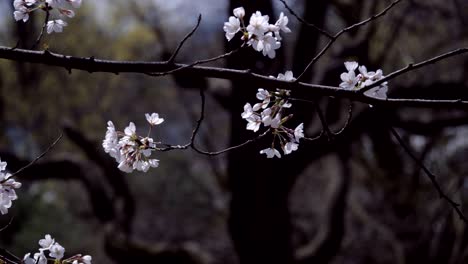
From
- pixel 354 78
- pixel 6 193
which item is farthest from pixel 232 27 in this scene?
pixel 6 193

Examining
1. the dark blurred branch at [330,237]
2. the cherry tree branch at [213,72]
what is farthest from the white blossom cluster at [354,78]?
the dark blurred branch at [330,237]

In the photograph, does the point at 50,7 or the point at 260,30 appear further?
the point at 50,7

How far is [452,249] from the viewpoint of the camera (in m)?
7.42

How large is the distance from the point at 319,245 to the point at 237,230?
102 centimetres

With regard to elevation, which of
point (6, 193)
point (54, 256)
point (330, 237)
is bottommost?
point (54, 256)

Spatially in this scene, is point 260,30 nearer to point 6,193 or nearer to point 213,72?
point 213,72

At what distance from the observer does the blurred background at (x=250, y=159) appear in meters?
6.96

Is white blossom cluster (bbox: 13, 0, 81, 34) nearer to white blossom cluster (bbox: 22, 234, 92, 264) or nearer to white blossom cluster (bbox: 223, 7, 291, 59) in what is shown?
white blossom cluster (bbox: 223, 7, 291, 59)

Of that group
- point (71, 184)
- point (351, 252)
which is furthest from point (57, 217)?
point (71, 184)

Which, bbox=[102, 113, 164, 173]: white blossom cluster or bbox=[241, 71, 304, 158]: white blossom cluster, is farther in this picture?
bbox=[102, 113, 164, 173]: white blossom cluster

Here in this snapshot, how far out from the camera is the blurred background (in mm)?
6961

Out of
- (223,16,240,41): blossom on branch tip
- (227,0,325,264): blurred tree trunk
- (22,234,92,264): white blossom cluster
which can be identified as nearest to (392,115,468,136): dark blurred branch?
(227,0,325,264): blurred tree trunk

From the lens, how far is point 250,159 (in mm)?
6762

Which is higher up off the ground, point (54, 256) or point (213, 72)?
point (213, 72)
